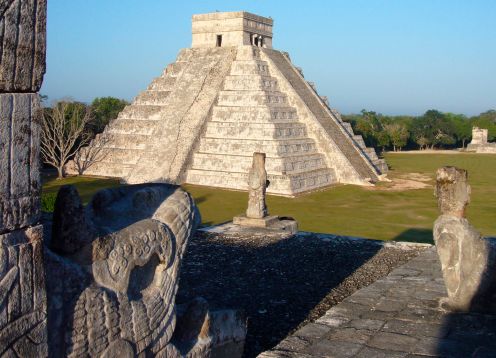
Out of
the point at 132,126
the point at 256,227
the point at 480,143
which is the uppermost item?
the point at 132,126

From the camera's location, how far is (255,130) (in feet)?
73.5

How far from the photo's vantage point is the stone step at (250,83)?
948 inches

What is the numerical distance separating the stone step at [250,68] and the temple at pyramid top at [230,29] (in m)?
1.52

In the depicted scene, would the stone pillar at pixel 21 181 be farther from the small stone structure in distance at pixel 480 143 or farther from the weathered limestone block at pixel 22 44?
the small stone structure in distance at pixel 480 143

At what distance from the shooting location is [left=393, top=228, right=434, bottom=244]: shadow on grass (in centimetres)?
1406

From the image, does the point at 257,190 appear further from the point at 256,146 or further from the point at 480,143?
the point at 480,143

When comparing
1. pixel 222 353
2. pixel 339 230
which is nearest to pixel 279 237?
pixel 339 230

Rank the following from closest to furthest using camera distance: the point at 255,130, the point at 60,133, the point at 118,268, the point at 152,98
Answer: the point at 118,268
the point at 255,130
the point at 60,133
the point at 152,98

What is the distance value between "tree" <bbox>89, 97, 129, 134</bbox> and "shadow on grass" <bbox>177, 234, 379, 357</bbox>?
2180 centimetres

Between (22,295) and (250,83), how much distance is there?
21.6 metres

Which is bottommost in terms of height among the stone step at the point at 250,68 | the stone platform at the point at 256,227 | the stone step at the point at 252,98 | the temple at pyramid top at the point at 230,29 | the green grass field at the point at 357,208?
the green grass field at the point at 357,208

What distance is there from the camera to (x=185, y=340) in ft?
14.7

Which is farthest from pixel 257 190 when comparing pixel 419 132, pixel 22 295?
pixel 419 132

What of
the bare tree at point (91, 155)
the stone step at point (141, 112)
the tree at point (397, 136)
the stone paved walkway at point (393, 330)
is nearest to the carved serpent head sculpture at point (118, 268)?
the stone paved walkway at point (393, 330)
